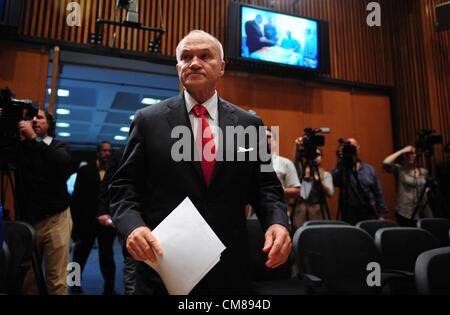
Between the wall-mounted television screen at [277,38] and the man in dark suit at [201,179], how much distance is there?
12.0ft

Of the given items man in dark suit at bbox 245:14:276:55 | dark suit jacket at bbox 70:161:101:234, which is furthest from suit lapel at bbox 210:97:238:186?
man in dark suit at bbox 245:14:276:55

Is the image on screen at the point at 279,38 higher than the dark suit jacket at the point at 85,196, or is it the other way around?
the image on screen at the point at 279,38

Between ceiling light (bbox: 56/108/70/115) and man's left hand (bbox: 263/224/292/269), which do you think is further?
ceiling light (bbox: 56/108/70/115)

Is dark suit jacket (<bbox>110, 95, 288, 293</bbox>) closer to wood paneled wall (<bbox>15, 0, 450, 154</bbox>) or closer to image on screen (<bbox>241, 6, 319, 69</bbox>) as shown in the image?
wood paneled wall (<bbox>15, 0, 450, 154</bbox>)

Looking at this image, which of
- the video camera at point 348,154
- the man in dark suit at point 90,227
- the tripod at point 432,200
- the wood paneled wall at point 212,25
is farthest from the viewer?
the wood paneled wall at point 212,25

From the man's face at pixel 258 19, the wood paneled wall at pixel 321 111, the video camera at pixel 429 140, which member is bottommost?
the video camera at pixel 429 140

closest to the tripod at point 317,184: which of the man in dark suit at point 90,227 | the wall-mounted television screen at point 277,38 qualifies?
the wall-mounted television screen at point 277,38

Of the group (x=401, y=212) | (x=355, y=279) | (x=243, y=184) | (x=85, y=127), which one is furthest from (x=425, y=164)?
(x=85, y=127)

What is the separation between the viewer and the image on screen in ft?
15.6

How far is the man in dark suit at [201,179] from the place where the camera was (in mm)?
1054

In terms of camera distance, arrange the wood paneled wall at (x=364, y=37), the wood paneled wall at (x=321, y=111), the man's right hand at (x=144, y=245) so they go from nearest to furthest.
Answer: the man's right hand at (x=144, y=245), the wood paneled wall at (x=364, y=37), the wood paneled wall at (x=321, y=111)

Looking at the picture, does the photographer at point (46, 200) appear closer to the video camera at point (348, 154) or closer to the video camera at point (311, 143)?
the video camera at point (311, 143)

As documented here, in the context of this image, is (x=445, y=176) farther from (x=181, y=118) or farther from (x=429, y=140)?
(x=181, y=118)

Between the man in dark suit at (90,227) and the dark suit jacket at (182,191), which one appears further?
the man in dark suit at (90,227)
